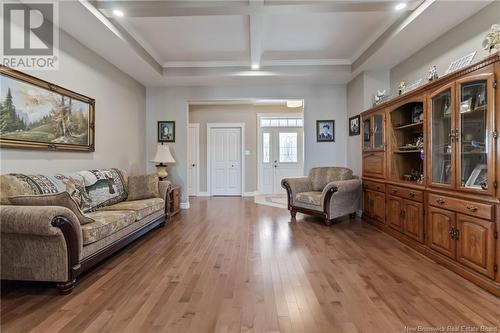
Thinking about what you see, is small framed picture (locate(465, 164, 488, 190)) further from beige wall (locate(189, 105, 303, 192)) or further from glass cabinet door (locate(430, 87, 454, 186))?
beige wall (locate(189, 105, 303, 192))

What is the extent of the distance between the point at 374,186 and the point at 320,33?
2.36 meters

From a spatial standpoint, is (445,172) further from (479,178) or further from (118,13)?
(118,13)

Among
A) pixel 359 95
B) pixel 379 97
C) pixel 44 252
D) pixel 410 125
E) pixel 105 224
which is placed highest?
pixel 359 95

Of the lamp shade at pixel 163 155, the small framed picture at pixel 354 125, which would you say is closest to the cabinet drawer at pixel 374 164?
the small framed picture at pixel 354 125

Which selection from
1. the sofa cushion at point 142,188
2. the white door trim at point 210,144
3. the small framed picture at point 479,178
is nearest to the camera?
the small framed picture at point 479,178

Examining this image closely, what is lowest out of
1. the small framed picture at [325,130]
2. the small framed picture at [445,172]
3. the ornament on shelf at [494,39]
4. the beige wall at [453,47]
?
the small framed picture at [445,172]

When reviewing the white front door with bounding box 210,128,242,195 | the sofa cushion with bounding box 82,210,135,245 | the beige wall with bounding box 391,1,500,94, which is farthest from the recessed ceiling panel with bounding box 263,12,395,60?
the white front door with bounding box 210,128,242,195

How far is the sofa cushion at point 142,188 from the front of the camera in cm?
386

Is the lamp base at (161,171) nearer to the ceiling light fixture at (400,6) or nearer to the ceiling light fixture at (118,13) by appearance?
the ceiling light fixture at (118,13)

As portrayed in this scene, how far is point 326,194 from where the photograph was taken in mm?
3967

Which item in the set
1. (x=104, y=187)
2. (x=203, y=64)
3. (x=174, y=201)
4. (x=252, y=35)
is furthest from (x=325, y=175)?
(x=104, y=187)

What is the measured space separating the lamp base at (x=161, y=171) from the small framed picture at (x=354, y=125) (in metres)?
3.67

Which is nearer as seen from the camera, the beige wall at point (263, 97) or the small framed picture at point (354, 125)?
the small framed picture at point (354, 125)

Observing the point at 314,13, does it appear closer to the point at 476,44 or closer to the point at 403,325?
the point at 476,44
